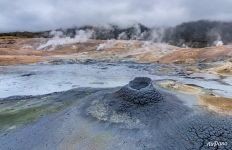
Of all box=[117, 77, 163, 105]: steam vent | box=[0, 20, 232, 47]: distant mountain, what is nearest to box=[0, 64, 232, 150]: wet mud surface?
box=[117, 77, 163, 105]: steam vent

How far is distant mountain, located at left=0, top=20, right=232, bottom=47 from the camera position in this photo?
80.8m

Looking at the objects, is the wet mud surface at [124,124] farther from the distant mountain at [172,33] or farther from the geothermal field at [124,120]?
the distant mountain at [172,33]

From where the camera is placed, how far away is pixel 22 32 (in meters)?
94.4

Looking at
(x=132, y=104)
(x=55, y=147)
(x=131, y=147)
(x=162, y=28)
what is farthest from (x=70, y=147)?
(x=162, y=28)

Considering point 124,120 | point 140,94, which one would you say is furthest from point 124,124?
point 140,94

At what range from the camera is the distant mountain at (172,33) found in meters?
80.8

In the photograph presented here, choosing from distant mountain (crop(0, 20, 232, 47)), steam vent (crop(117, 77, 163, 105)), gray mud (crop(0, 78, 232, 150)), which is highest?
steam vent (crop(117, 77, 163, 105))

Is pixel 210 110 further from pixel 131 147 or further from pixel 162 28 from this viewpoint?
pixel 162 28

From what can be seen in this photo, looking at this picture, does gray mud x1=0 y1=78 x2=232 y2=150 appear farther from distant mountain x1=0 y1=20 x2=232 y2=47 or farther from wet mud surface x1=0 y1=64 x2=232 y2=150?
distant mountain x1=0 y1=20 x2=232 y2=47

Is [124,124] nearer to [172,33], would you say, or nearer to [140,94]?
[140,94]

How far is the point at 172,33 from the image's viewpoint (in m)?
86.2

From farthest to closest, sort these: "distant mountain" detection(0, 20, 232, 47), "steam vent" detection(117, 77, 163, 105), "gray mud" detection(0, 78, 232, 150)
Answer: "distant mountain" detection(0, 20, 232, 47) < "steam vent" detection(117, 77, 163, 105) < "gray mud" detection(0, 78, 232, 150)

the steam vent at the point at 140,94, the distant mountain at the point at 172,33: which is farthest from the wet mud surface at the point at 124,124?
the distant mountain at the point at 172,33

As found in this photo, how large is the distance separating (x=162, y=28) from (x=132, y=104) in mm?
80167
